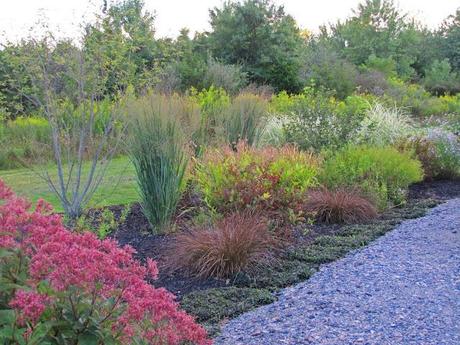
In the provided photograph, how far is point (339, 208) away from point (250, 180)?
132 centimetres

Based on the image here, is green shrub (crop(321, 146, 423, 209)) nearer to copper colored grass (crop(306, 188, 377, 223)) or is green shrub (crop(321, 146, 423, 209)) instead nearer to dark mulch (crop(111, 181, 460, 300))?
copper colored grass (crop(306, 188, 377, 223))

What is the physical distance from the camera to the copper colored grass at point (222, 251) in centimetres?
532

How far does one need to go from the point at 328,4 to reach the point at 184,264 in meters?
37.3

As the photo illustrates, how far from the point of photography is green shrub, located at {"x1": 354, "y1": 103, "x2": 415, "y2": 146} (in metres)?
11.0

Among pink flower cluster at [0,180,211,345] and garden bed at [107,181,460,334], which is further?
garden bed at [107,181,460,334]

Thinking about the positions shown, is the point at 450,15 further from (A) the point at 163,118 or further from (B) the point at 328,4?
(A) the point at 163,118

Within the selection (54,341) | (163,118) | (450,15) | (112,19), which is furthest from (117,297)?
(450,15)

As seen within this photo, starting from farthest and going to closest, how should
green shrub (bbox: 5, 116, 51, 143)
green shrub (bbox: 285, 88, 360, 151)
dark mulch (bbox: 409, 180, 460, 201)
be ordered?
green shrub (bbox: 5, 116, 51, 143) < green shrub (bbox: 285, 88, 360, 151) < dark mulch (bbox: 409, 180, 460, 201)

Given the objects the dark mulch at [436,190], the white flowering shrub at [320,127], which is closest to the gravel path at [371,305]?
the dark mulch at [436,190]

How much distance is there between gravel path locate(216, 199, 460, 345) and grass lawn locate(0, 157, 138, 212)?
3590 millimetres

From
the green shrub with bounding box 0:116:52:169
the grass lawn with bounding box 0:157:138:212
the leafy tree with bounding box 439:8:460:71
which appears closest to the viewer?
the grass lawn with bounding box 0:157:138:212

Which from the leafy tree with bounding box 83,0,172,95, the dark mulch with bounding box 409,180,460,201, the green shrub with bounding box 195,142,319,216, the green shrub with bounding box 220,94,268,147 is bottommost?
the dark mulch with bounding box 409,180,460,201

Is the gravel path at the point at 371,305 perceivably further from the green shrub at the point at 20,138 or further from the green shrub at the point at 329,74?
the green shrub at the point at 329,74

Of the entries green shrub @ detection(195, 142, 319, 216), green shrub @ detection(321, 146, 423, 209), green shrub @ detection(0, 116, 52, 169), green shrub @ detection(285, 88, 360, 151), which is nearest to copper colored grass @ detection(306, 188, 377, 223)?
green shrub @ detection(195, 142, 319, 216)
